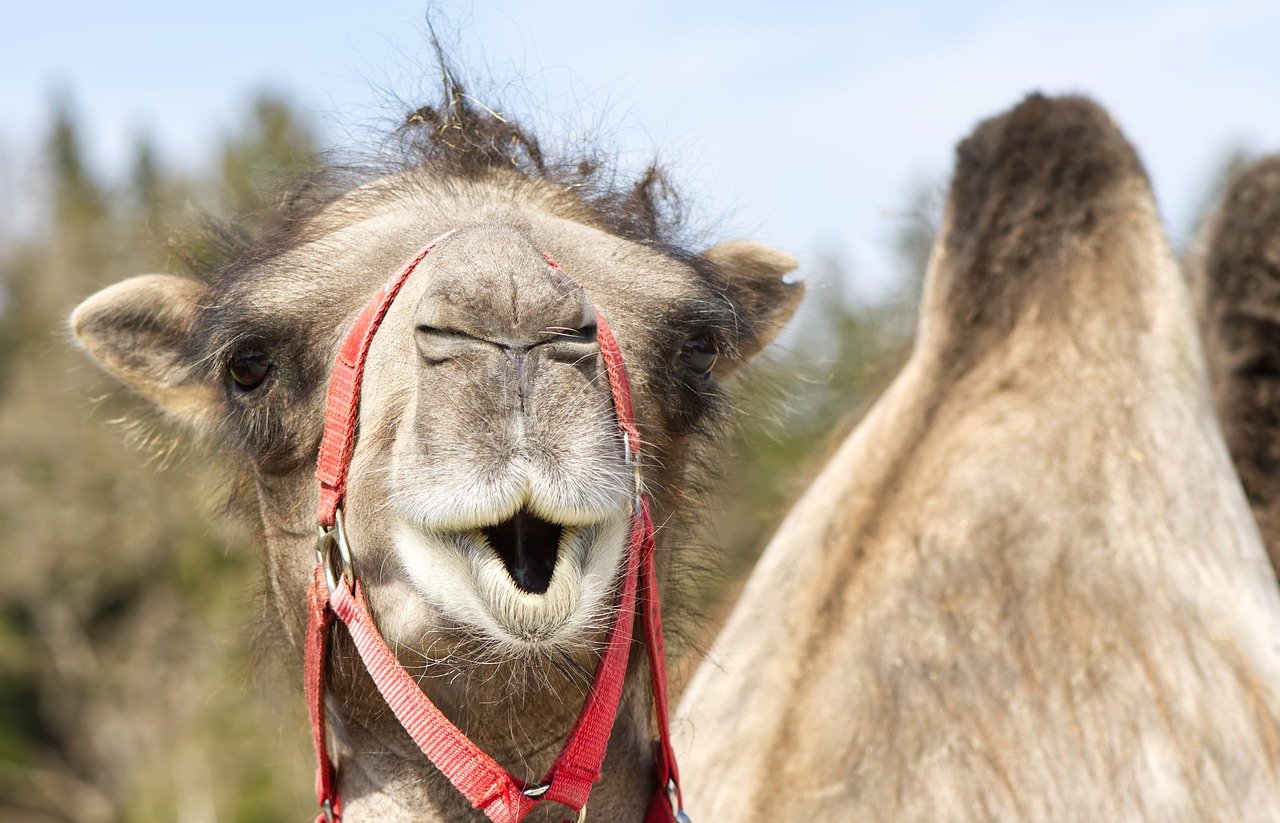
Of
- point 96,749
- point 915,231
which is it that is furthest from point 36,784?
point 915,231

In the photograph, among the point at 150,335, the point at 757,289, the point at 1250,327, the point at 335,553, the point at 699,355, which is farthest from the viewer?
the point at 1250,327

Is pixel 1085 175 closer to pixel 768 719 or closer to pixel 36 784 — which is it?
pixel 768 719

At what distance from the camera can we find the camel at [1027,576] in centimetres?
341

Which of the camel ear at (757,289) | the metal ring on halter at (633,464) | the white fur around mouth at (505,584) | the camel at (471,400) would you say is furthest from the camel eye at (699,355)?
the white fur around mouth at (505,584)

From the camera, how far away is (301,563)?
287 centimetres

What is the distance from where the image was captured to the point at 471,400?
7.37 ft

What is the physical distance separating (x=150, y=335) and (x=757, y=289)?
159cm

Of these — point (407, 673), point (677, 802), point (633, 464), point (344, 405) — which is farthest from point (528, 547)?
point (677, 802)

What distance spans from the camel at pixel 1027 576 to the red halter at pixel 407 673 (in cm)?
105

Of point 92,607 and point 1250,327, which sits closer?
point 1250,327

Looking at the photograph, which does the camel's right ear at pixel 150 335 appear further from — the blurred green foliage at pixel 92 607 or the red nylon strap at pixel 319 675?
the blurred green foliage at pixel 92 607

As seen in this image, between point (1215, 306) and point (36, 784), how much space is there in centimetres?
2667

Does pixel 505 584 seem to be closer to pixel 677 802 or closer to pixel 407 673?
pixel 407 673

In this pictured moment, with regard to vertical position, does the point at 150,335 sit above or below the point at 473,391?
below
